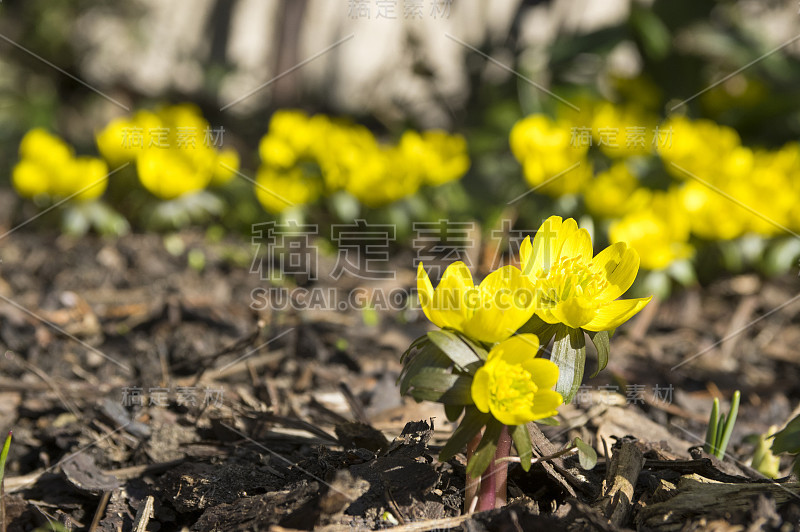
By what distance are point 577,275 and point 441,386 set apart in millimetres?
316

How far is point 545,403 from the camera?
3.61 feet

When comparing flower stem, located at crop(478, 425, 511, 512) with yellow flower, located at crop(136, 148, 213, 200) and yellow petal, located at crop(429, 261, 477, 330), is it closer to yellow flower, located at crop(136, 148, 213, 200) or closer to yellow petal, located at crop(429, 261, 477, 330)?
yellow petal, located at crop(429, 261, 477, 330)

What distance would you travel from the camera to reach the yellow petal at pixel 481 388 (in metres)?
1.06

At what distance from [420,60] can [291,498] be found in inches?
137

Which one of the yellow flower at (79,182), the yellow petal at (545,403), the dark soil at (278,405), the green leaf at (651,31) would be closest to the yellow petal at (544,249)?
the yellow petal at (545,403)

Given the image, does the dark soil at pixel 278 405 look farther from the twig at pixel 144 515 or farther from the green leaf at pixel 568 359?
the green leaf at pixel 568 359

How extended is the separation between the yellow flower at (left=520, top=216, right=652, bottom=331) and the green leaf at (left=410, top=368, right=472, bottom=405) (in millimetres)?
174

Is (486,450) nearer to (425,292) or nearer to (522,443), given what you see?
(522,443)

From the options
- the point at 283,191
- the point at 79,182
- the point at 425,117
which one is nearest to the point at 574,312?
the point at 283,191

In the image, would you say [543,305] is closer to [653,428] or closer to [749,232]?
[653,428]

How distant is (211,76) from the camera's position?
4.82 m

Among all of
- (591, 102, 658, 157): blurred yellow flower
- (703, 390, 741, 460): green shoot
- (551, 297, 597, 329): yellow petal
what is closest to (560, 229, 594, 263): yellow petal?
(551, 297, 597, 329): yellow petal

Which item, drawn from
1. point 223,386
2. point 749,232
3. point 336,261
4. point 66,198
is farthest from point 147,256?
point 749,232

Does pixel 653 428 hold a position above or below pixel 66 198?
below
